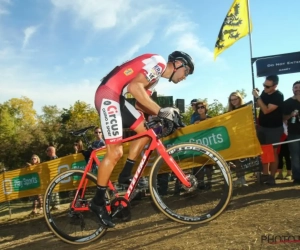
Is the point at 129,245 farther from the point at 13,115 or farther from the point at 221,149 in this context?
the point at 13,115

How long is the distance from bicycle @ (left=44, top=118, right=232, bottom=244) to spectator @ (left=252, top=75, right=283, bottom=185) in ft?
11.5

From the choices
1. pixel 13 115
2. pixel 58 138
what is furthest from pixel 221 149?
pixel 13 115

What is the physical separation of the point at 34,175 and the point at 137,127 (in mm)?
6128

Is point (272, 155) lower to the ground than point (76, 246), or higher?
higher

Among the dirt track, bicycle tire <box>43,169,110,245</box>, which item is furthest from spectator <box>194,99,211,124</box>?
bicycle tire <box>43,169,110,245</box>

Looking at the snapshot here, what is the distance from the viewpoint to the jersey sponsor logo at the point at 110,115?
4105 millimetres

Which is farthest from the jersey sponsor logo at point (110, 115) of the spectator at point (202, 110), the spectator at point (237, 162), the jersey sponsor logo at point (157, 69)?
the spectator at point (202, 110)

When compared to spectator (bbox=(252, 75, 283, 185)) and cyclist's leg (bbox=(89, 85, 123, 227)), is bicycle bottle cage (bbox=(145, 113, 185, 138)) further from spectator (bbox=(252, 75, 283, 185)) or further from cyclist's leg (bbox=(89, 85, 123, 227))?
spectator (bbox=(252, 75, 283, 185))

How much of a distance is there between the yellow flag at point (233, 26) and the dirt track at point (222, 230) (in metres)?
5.76

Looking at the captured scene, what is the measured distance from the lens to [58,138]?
50719mm

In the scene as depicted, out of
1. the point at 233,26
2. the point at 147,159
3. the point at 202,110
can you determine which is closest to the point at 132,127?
the point at 147,159

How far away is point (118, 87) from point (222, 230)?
2.34 m

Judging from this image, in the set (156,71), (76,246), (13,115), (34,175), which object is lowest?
(76,246)

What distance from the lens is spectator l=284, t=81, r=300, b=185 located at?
730cm
